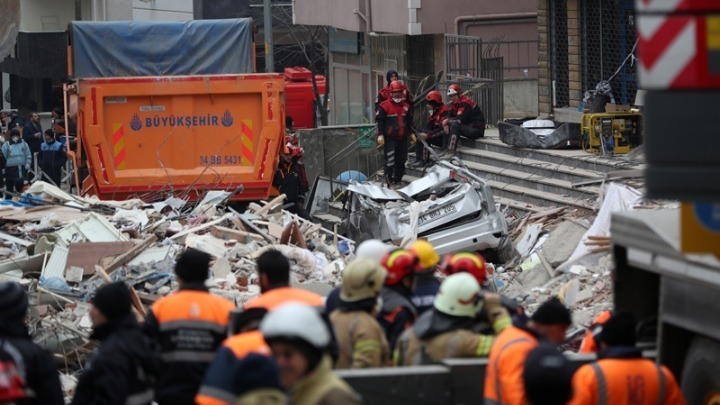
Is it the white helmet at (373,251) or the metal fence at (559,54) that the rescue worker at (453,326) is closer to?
the white helmet at (373,251)

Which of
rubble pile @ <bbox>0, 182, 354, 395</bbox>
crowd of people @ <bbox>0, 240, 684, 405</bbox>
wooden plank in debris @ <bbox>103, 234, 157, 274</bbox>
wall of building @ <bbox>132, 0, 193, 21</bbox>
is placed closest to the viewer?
crowd of people @ <bbox>0, 240, 684, 405</bbox>

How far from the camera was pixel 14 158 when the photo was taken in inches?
1010

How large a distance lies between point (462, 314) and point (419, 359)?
37 centimetres

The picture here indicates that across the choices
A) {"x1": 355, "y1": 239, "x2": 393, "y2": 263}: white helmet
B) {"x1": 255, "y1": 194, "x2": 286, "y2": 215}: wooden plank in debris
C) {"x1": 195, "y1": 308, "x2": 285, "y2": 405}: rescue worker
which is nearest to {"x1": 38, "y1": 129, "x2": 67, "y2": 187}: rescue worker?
{"x1": 255, "y1": 194, "x2": 286, "y2": 215}: wooden plank in debris

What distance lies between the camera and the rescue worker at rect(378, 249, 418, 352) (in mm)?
7051

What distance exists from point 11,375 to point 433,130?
1632 cm

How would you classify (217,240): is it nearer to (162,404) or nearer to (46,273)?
(46,273)

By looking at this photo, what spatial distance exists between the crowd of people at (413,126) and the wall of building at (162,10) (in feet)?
70.0

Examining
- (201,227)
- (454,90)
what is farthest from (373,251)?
(454,90)

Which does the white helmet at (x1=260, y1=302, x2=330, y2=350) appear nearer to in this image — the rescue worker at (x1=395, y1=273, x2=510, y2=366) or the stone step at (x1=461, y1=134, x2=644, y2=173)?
the rescue worker at (x1=395, y1=273, x2=510, y2=366)

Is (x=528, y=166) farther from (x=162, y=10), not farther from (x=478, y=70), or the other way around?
(x=162, y=10)

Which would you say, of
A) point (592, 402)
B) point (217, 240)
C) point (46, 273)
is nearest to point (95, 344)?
point (46, 273)

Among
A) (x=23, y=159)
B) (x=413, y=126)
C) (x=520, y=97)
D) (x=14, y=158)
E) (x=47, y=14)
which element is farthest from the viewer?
(x=47, y=14)

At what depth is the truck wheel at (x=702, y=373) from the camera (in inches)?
257
